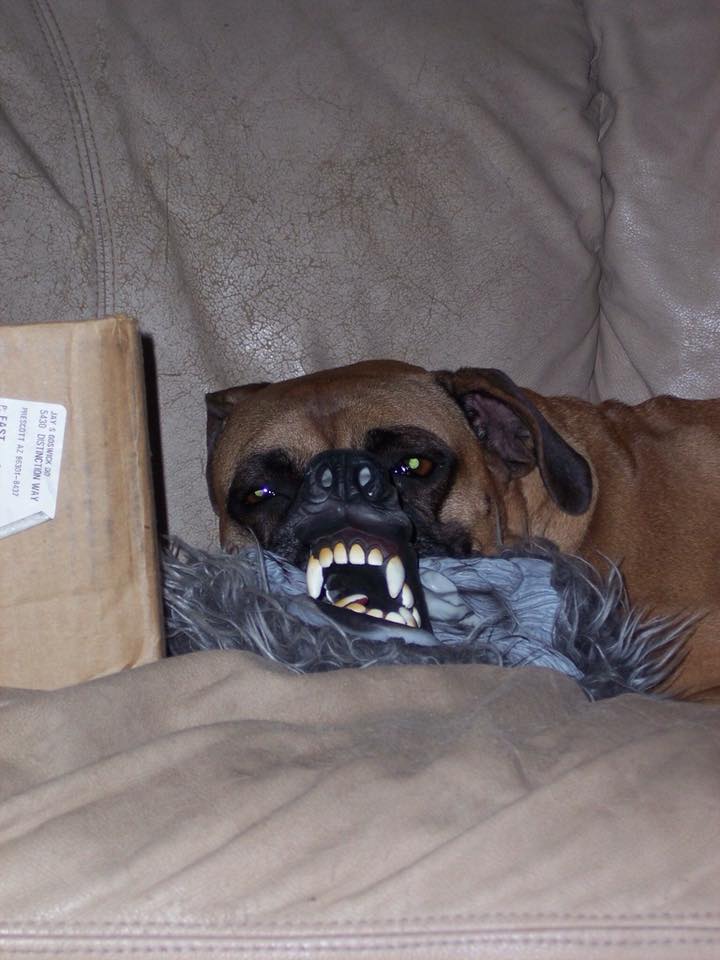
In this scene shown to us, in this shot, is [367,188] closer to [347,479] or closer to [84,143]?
[84,143]

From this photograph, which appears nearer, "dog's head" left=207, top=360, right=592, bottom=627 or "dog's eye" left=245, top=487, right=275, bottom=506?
"dog's head" left=207, top=360, right=592, bottom=627

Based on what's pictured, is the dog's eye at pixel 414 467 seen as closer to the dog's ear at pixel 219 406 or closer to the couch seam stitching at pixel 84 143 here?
the dog's ear at pixel 219 406

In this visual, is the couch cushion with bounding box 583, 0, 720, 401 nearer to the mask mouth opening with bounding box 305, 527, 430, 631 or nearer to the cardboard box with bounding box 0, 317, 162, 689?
the mask mouth opening with bounding box 305, 527, 430, 631

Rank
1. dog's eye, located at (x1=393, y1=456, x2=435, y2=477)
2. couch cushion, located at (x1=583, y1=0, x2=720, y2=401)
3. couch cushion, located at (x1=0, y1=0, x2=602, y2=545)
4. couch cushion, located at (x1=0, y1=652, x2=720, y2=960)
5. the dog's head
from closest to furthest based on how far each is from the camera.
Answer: couch cushion, located at (x1=0, y1=652, x2=720, y2=960) → the dog's head → dog's eye, located at (x1=393, y1=456, x2=435, y2=477) → couch cushion, located at (x1=0, y1=0, x2=602, y2=545) → couch cushion, located at (x1=583, y1=0, x2=720, y2=401)

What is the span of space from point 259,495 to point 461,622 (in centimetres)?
46

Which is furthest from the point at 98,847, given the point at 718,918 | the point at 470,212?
the point at 470,212

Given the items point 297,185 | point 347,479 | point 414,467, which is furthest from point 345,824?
point 297,185

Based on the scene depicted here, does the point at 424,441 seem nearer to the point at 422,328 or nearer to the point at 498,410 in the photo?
the point at 498,410

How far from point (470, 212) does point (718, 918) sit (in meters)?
1.37

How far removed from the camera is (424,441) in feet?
5.40

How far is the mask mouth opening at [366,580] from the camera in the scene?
1.36m

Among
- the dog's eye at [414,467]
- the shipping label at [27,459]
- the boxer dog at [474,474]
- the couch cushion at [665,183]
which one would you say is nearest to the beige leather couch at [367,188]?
the couch cushion at [665,183]

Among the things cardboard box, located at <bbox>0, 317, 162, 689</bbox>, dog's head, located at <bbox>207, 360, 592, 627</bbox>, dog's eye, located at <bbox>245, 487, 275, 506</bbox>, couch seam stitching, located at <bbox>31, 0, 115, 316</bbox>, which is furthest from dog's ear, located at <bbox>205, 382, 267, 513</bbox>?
cardboard box, located at <bbox>0, 317, 162, 689</bbox>

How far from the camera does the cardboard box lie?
3.77ft
